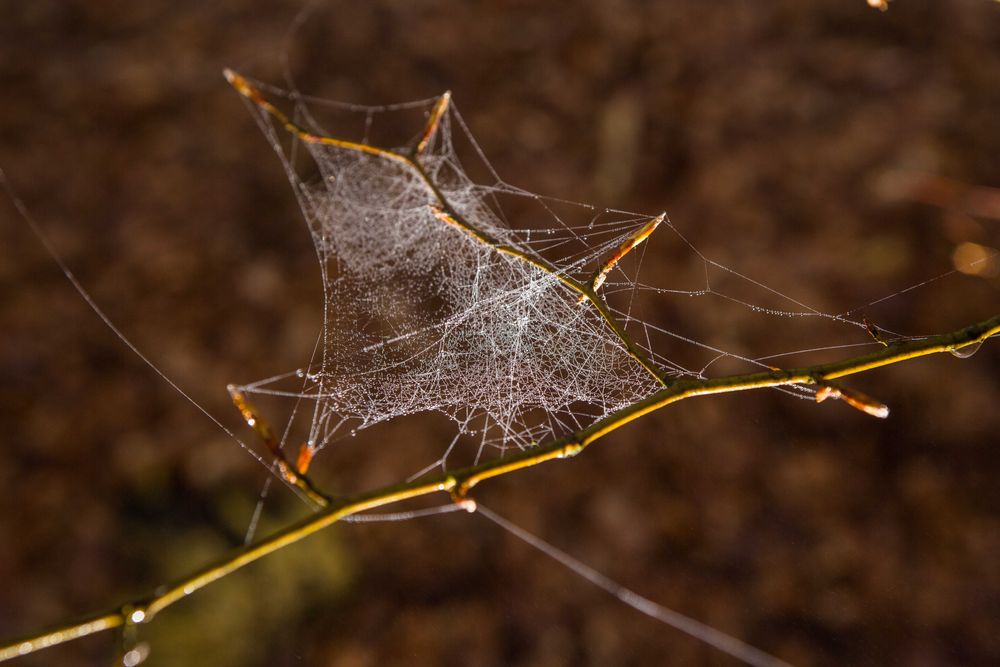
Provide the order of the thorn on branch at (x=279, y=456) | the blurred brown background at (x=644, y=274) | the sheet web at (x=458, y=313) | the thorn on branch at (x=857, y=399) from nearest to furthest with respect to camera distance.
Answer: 1. the thorn on branch at (x=857, y=399)
2. the thorn on branch at (x=279, y=456)
3. the sheet web at (x=458, y=313)
4. the blurred brown background at (x=644, y=274)

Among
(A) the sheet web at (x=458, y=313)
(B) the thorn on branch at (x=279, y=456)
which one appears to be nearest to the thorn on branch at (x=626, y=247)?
(A) the sheet web at (x=458, y=313)

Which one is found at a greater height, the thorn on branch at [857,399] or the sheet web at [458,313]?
the thorn on branch at [857,399]

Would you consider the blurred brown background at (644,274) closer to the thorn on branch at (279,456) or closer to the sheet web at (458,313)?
the sheet web at (458,313)

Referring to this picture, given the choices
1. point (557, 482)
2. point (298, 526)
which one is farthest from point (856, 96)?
point (298, 526)

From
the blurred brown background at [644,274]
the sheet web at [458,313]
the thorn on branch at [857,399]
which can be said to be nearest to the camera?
the thorn on branch at [857,399]

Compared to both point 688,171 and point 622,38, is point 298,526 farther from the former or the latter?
point 622,38

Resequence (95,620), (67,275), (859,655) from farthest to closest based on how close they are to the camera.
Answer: (67,275), (859,655), (95,620)

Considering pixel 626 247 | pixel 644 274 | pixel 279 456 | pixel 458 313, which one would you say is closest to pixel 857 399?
pixel 626 247

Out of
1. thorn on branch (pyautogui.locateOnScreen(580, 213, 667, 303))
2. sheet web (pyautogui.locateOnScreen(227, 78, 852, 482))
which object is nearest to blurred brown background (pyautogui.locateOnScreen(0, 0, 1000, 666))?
sheet web (pyautogui.locateOnScreen(227, 78, 852, 482))
